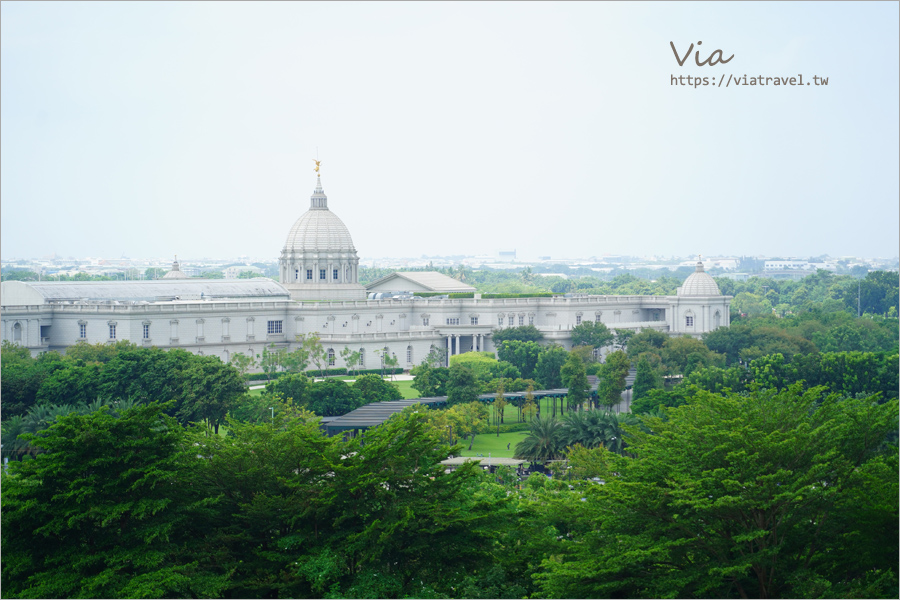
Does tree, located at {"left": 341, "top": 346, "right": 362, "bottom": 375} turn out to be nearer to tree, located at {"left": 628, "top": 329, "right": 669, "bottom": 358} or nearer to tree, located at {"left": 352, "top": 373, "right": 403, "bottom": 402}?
tree, located at {"left": 628, "top": 329, "right": 669, "bottom": 358}

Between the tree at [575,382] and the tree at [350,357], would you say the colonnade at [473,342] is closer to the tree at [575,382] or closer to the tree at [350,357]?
the tree at [350,357]

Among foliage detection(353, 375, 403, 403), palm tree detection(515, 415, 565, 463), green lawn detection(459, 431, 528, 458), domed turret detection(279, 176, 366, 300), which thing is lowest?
green lawn detection(459, 431, 528, 458)

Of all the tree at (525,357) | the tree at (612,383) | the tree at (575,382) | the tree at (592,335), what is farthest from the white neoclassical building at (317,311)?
the tree at (612,383)

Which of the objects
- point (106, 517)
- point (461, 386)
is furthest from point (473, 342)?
point (106, 517)

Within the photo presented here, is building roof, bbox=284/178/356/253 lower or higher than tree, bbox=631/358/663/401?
higher

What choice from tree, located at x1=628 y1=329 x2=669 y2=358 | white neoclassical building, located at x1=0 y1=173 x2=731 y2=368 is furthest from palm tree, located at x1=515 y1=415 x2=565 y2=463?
white neoclassical building, located at x1=0 y1=173 x2=731 y2=368

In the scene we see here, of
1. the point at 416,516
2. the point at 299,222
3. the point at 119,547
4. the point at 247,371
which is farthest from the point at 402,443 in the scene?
the point at 299,222

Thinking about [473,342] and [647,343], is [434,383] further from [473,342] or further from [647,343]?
[473,342]
